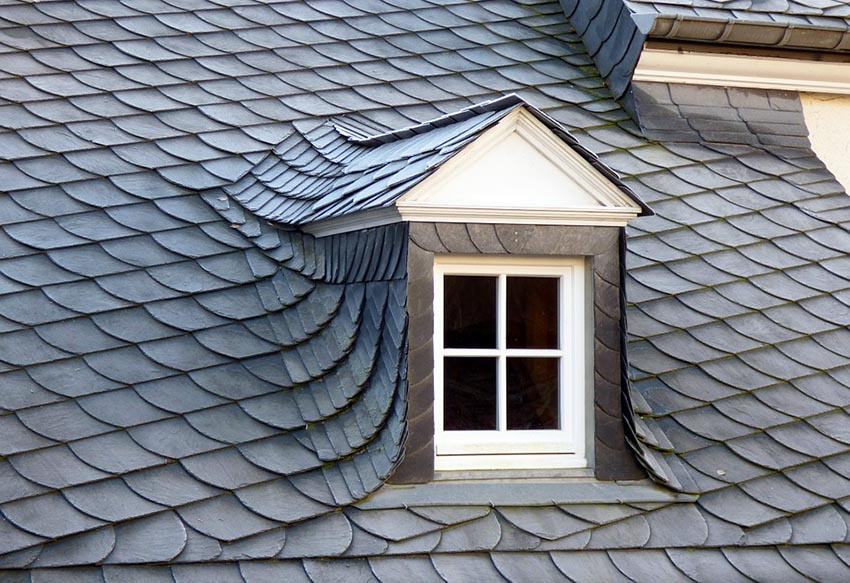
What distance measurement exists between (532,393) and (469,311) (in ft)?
1.24

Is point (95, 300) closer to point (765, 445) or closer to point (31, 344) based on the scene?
point (31, 344)

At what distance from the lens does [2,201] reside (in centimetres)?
502

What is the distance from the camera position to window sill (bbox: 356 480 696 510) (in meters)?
4.00

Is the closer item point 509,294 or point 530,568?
point 530,568

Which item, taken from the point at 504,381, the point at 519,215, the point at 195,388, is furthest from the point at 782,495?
the point at 195,388

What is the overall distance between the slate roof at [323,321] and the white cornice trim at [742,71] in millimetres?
82

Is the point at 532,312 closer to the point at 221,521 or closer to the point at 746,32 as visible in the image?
the point at 221,521

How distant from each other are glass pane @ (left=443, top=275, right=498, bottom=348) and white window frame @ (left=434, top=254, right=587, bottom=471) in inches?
1.0

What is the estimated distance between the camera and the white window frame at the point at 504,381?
4148 millimetres

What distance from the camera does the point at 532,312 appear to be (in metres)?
4.29

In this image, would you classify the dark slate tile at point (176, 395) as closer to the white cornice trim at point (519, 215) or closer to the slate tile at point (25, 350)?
the slate tile at point (25, 350)

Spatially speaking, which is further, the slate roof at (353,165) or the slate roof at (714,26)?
the slate roof at (714,26)

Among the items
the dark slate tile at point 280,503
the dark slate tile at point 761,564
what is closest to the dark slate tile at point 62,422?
the dark slate tile at point 280,503

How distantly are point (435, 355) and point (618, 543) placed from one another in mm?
909
